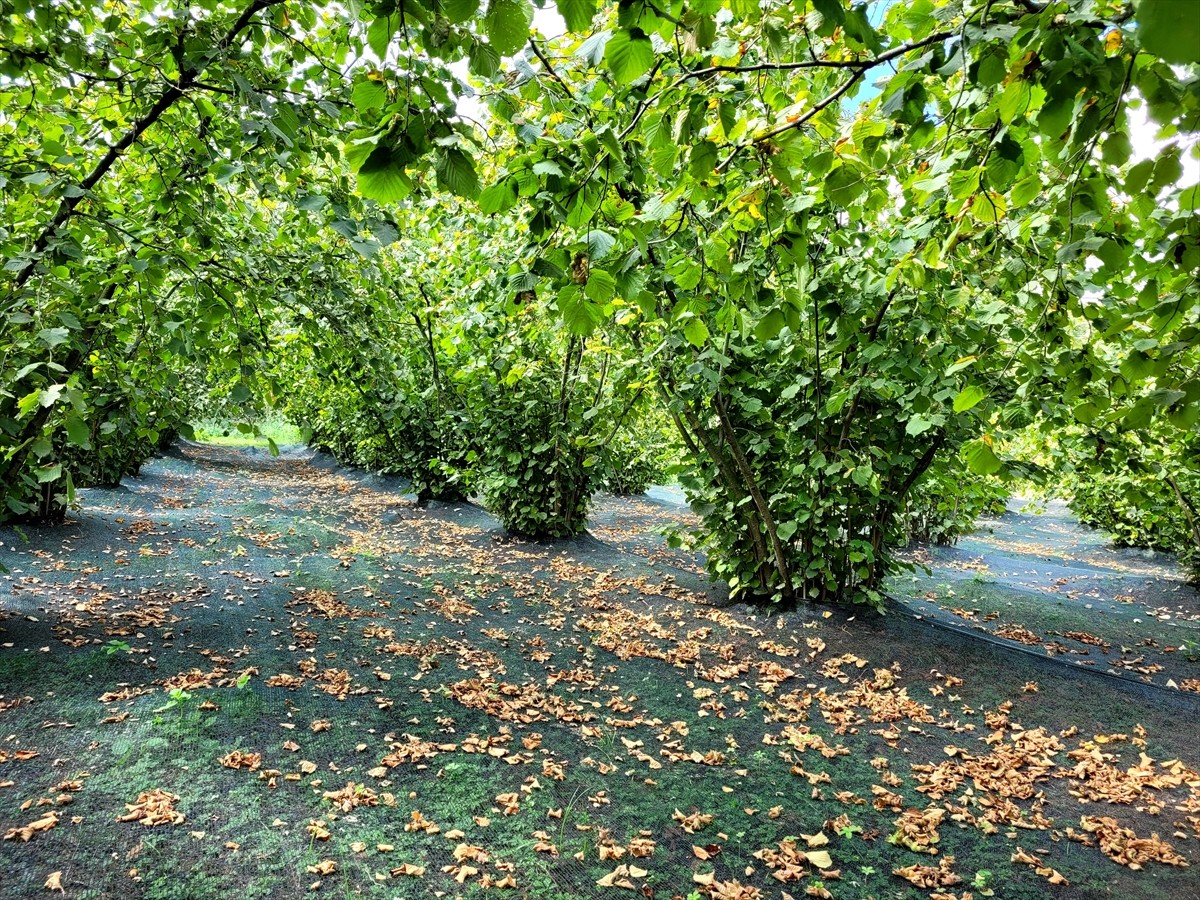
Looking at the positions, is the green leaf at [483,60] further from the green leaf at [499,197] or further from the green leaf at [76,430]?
the green leaf at [76,430]

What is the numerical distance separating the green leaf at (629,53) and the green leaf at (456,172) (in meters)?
0.36

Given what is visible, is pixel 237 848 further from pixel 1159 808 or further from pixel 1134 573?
pixel 1134 573

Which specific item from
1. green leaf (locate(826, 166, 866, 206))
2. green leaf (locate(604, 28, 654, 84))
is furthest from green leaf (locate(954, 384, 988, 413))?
green leaf (locate(604, 28, 654, 84))

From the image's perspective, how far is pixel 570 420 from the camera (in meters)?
7.53

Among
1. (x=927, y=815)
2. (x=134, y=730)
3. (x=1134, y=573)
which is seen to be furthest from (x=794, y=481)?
(x=1134, y=573)

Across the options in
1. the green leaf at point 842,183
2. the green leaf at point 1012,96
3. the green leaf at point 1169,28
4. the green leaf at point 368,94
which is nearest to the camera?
the green leaf at point 1169,28

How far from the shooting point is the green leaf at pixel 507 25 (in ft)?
3.56

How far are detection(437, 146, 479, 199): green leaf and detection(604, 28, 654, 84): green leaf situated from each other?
36 cm

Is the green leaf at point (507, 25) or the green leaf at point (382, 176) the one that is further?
the green leaf at point (382, 176)

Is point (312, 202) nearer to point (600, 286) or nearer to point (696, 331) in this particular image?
point (600, 286)

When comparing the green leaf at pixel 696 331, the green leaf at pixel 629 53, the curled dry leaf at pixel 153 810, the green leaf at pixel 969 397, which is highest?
the green leaf at pixel 629 53

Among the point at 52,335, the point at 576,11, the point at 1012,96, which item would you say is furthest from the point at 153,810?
the point at 1012,96

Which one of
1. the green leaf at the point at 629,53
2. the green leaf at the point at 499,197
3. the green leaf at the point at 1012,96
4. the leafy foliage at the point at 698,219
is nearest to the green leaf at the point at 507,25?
the leafy foliage at the point at 698,219

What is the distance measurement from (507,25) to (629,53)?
13.7 inches
